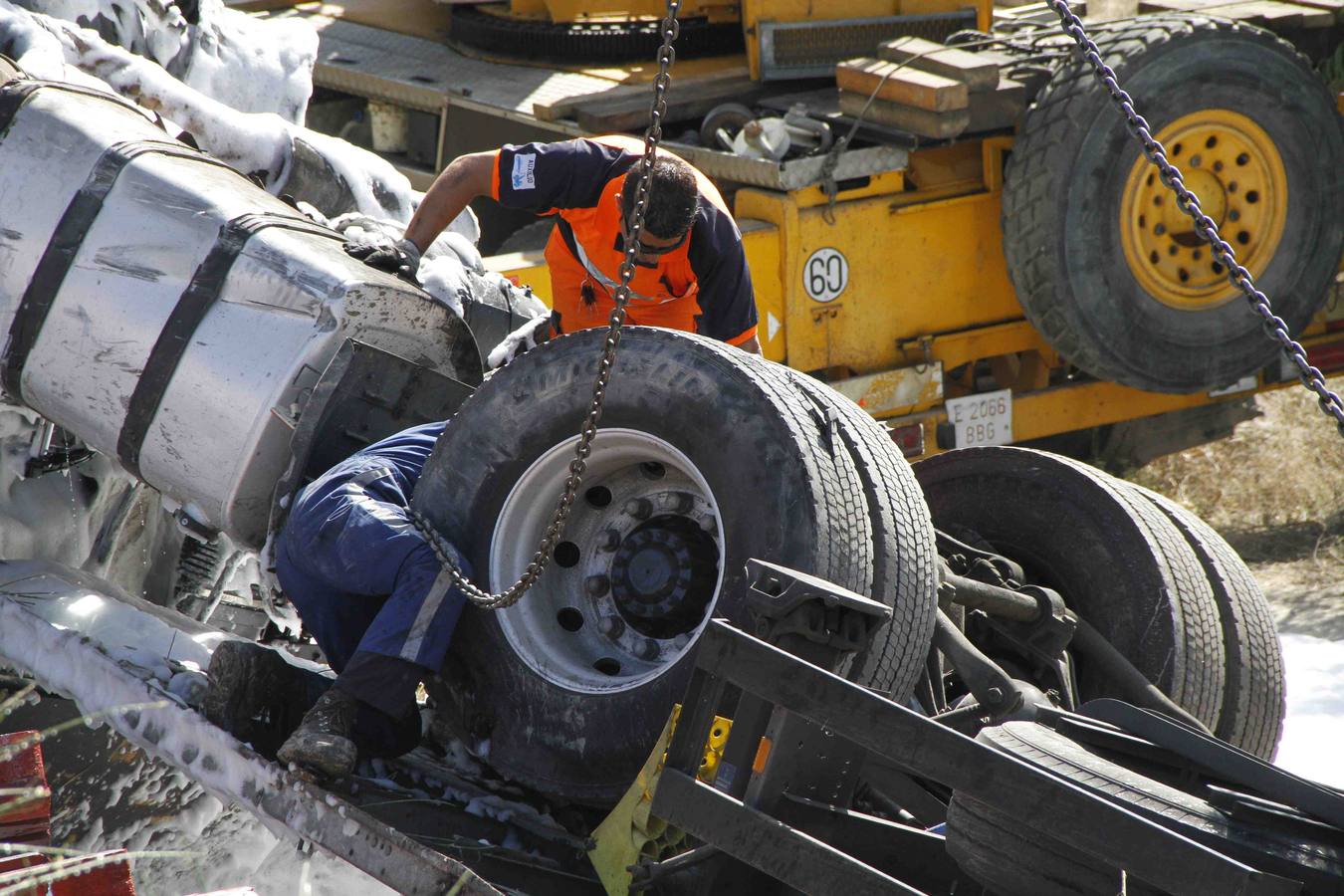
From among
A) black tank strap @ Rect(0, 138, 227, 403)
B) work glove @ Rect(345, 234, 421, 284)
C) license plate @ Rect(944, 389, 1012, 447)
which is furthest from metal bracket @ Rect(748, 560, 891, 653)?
license plate @ Rect(944, 389, 1012, 447)

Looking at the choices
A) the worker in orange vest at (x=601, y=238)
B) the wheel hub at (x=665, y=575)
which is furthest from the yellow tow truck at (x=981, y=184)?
the wheel hub at (x=665, y=575)

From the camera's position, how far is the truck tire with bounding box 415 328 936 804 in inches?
109

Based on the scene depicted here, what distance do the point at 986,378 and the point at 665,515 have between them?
324 cm

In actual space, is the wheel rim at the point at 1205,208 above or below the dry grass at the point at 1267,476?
Result: above

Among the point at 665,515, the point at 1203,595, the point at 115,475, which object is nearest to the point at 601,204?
the point at 665,515

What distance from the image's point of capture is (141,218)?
11.9 feet

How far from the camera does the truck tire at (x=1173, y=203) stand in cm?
540

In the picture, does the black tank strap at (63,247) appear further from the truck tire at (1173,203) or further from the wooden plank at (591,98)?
the truck tire at (1173,203)

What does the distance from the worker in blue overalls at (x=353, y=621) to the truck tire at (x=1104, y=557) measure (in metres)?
1.42

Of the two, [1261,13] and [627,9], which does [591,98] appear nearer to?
[627,9]

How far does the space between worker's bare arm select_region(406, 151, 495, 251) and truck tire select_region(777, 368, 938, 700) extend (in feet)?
4.79

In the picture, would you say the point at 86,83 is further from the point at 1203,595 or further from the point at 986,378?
the point at 986,378

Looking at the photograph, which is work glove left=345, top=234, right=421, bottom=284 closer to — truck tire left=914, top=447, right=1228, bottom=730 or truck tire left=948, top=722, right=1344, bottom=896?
truck tire left=914, top=447, right=1228, bottom=730

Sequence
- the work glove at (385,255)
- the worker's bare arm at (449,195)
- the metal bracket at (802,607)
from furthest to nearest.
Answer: the worker's bare arm at (449,195) < the work glove at (385,255) < the metal bracket at (802,607)
